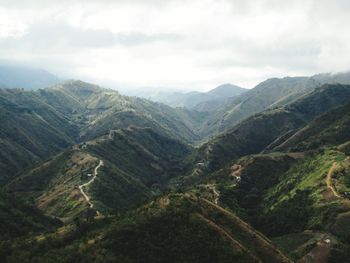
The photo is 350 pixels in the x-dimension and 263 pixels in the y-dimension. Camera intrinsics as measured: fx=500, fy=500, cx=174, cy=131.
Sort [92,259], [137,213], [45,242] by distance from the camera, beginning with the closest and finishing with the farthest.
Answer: [92,259] → [45,242] → [137,213]

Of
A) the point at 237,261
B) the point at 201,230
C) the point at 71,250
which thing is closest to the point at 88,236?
the point at 71,250

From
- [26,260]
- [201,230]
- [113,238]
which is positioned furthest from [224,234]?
[26,260]

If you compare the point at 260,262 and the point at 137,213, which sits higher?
the point at 137,213

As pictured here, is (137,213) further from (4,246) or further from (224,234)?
(4,246)

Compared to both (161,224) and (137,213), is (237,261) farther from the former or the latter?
(137,213)

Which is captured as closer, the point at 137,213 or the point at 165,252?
the point at 165,252

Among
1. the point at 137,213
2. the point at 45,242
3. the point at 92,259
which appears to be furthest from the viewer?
the point at 137,213
